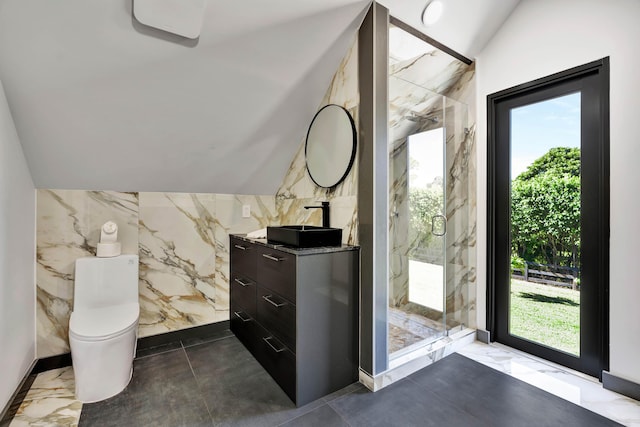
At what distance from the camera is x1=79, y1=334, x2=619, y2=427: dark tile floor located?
5.18 ft

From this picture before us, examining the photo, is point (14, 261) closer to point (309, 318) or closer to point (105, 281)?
point (105, 281)

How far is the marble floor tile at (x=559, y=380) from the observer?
165 centimetres

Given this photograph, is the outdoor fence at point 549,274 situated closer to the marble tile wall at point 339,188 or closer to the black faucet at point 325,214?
the marble tile wall at point 339,188

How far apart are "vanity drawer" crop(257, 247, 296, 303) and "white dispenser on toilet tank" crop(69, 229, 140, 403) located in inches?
36.0

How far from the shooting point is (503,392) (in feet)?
5.96

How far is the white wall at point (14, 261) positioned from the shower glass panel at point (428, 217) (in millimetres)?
2431

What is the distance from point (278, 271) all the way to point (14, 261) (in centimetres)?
160

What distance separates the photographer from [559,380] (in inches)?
76.5

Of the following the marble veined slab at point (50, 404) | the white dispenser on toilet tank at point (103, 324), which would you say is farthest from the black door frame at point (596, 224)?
the marble veined slab at point (50, 404)

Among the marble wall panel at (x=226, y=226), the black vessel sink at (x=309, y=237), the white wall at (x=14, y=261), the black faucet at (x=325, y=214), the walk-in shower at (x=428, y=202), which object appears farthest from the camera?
the marble wall panel at (x=226, y=226)

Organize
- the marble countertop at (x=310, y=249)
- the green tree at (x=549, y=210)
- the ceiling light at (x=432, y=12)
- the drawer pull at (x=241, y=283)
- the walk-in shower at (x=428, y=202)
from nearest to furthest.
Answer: the marble countertop at (x=310, y=249) → the ceiling light at (x=432, y=12) → the green tree at (x=549, y=210) → the walk-in shower at (x=428, y=202) → the drawer pull at (x=241, y=283)

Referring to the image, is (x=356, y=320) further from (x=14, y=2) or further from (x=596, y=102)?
(x=14, y=2)

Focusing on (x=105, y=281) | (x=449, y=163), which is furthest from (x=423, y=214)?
(x=105, y=281)

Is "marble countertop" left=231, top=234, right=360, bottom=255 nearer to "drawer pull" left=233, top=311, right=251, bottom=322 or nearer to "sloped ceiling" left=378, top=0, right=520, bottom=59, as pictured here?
"drawer pull" left=233, top=311, right=251, bottom=322
